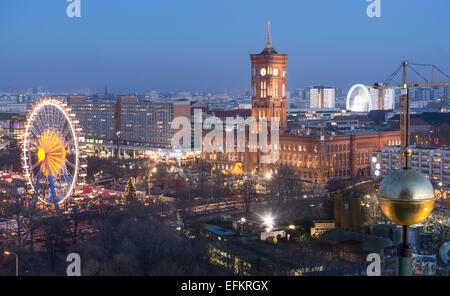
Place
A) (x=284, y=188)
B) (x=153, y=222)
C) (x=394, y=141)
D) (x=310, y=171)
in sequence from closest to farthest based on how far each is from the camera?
(x=153, y=222)
(x=284, y=188)
(x=310, y=171)
(x=394, y=141)

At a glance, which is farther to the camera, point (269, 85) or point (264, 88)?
point (264, 88)

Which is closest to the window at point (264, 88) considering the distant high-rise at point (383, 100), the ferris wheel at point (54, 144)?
the ferris wheel at point (54, 144)

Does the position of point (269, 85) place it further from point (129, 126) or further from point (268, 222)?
point (129, 126)

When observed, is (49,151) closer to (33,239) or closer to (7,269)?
(33,239)

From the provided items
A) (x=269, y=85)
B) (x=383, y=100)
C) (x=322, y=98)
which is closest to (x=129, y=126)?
(x=269, y=85)

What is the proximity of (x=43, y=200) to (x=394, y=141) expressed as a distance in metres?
20.1

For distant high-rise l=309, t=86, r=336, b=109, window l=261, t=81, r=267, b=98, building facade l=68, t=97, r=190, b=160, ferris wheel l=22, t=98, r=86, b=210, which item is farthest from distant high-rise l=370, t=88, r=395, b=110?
ferris wheel l=22, t=98, r=86, b=210

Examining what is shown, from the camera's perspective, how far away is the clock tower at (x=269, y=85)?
34469 millimetres

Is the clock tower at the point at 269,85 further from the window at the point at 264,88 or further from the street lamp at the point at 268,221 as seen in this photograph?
the street lamp at the point at 268,221

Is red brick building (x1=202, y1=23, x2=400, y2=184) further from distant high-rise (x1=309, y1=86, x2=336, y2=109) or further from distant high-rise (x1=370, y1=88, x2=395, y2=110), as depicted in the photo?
distant high-rise (x1=309, y1=86, x2=336, y2=109)

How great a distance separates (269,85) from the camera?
113 feet

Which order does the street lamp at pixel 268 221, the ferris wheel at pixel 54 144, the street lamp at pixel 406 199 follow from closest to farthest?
the street lamp at pixel 406 199, the street lamp at pixel 268 221, the ferris wheel at pixel 54 144

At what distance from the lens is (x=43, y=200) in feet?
71.1
